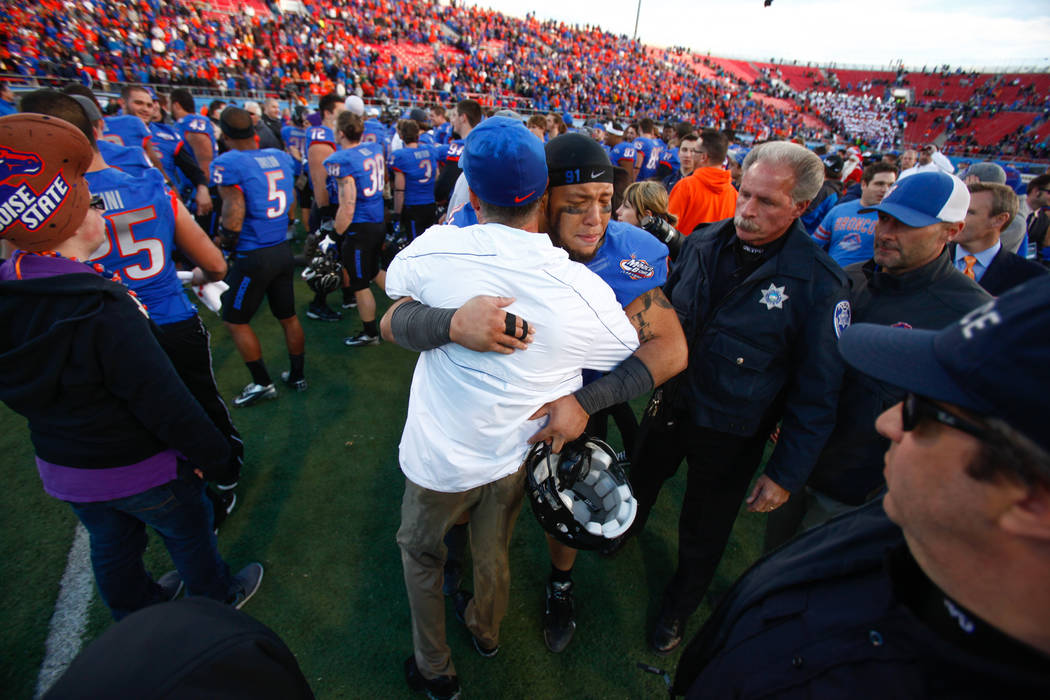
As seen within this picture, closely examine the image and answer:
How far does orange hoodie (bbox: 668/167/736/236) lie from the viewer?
4355mm

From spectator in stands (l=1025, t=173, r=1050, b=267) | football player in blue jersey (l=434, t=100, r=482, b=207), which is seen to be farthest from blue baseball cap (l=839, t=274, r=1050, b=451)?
spectator in stands (l=1025, t=173, r=1050, b=267)

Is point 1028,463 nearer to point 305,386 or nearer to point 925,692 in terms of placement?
point 925,692

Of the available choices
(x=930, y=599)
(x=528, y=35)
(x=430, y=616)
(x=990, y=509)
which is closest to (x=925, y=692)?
(x=930, y=599)

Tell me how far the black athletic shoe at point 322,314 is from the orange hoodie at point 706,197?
428 cm

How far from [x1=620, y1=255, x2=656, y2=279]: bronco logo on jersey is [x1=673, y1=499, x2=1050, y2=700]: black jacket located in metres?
1.06

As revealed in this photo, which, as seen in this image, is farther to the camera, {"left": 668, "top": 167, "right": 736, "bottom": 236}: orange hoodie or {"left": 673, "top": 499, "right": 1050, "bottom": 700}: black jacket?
{"left": 668, "top": 167, "right": 736, "bottom": 236}: orange hoodie

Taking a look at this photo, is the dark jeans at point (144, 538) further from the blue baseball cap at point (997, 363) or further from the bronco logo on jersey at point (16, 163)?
the blue baseball cap at point (997, 363)

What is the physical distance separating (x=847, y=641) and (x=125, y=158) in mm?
3851

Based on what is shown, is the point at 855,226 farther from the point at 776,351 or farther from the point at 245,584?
the point at 245,584

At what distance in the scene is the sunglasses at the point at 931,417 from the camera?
0.63 metres

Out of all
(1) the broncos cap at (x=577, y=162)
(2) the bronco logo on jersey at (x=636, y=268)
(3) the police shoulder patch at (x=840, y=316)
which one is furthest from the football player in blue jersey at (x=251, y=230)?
(3) the police shoulder patch at (x=840, y=316)

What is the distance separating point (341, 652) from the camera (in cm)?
233

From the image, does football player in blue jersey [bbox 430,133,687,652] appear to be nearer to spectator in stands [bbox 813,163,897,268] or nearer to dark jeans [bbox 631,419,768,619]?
dark jeans [bbox 631,419,768,619]

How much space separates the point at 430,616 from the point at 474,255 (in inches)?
60.5
